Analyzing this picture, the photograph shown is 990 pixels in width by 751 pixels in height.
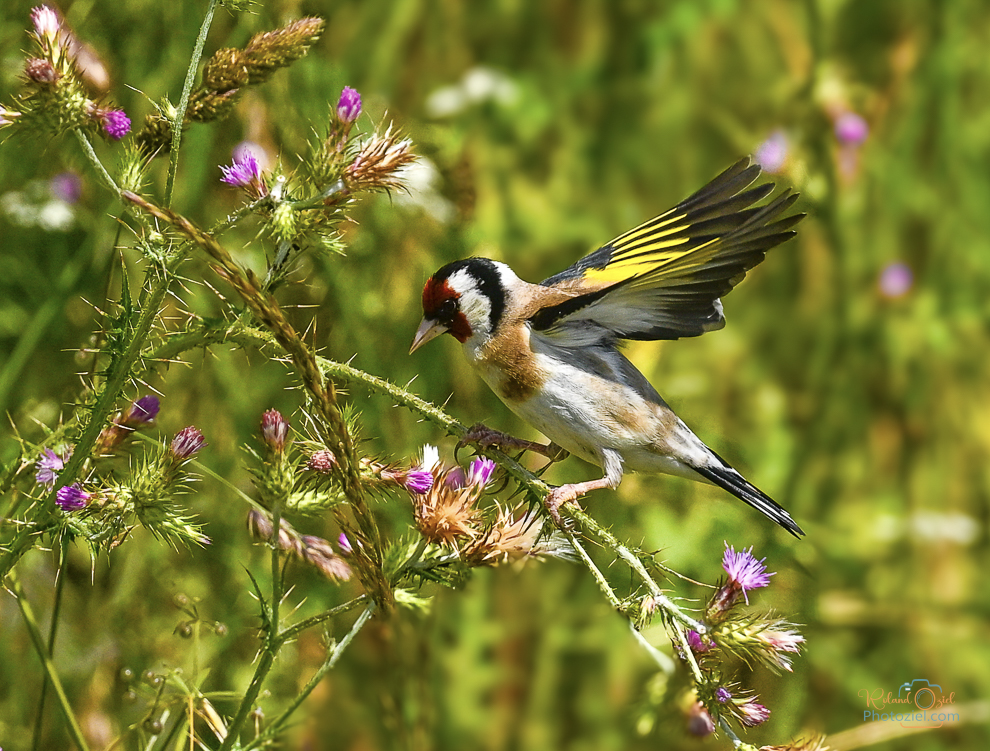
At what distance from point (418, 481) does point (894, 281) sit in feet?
8.01

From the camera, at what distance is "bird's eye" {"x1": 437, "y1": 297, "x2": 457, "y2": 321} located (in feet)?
5.73

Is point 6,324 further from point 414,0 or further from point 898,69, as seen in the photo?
point 898,69

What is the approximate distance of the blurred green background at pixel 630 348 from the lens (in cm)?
207

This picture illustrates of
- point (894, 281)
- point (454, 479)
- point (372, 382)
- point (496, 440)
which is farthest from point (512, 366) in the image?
point (894, 281)

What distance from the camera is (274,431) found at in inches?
48.8

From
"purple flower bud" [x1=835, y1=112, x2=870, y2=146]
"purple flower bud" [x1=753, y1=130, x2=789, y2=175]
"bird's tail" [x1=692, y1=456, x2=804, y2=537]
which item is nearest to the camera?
"bird's tail" [x1=692, y1=456, x2=804, y2=537]

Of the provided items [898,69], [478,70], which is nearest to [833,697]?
[898,69]

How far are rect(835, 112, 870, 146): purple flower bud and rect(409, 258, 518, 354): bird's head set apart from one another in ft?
6.08

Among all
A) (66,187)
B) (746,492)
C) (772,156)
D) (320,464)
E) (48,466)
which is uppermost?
(772,156)

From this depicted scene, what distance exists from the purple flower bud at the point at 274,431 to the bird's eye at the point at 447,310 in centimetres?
55

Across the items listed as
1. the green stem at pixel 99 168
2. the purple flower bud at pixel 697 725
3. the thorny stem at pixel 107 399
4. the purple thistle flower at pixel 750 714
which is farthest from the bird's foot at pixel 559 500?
the green stem at pixel 99 168

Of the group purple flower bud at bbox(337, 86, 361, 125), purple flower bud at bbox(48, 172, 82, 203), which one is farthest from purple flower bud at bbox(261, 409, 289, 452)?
purple flower bud at bbox(48, 172, 82, 203)

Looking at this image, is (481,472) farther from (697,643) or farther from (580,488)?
(697,643)

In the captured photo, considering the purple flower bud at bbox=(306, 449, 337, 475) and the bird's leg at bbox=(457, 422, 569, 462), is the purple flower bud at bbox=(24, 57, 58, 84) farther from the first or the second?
the bird's leg at bbox=(457, 422, 569, 462)
